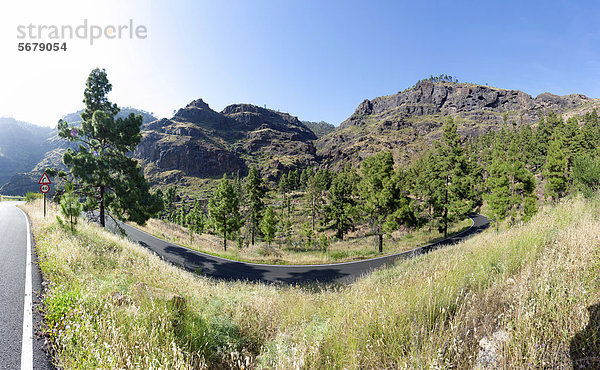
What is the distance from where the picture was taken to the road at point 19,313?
10.1 feet

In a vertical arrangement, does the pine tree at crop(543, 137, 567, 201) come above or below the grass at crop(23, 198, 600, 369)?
above

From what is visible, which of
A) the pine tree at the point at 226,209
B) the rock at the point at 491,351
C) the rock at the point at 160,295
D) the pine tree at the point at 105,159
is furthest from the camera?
the pine tree at the point at 226,209

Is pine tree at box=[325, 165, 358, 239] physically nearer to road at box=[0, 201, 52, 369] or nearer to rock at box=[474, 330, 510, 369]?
road at box=[0, 201, 52, 369]

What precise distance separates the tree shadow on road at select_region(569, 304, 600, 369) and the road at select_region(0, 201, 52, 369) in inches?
235

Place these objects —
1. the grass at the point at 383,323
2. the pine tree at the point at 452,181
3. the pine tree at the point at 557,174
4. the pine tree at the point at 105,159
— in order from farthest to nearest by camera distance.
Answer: the pine tree at the point at 452,181 < the pine tree at the point at 557,174 < the pine tree at the point at 105,159 < the grass at the point at 383,323

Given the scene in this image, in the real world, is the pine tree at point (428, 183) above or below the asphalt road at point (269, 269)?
above

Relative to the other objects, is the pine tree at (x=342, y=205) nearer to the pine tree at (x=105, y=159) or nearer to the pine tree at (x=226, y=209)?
the pine tree at (x=226, y=209)

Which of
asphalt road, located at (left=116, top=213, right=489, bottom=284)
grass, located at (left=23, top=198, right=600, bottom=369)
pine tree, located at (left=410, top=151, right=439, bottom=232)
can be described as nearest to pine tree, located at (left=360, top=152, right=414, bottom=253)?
asphalt road, located at (left=116, top=213, right=489, bottom=284)

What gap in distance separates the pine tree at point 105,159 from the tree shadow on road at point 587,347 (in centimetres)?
1908

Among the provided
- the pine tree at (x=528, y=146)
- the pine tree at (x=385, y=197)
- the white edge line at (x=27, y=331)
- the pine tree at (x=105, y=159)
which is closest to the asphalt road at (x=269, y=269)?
the pine tree at (x=385, y=197)

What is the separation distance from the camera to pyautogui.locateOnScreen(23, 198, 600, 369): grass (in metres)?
2.25

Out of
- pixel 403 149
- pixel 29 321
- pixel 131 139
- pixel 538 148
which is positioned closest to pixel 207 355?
pixel 29 321

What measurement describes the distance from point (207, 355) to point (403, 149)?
577 ft

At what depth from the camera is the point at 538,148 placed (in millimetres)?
54625
